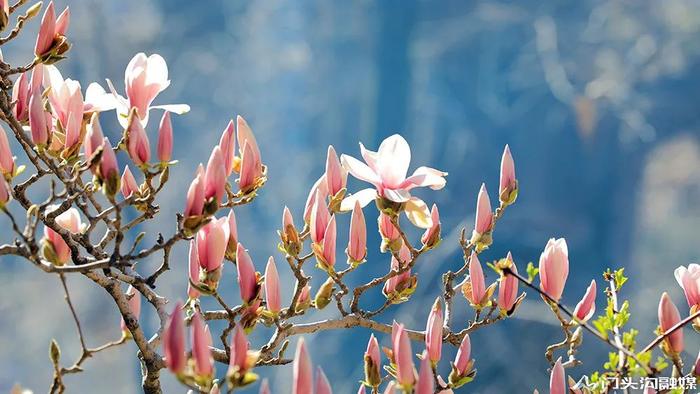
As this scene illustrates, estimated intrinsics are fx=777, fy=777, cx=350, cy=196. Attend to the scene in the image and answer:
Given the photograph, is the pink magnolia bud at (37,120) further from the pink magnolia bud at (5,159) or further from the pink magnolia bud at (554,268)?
the pink magnolia bud at (554,268)

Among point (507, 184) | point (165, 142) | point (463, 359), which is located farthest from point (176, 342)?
point (507, 184)

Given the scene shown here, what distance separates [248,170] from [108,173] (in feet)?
0.61

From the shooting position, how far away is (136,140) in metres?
0.65

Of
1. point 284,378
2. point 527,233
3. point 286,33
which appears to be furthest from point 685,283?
point 286,33

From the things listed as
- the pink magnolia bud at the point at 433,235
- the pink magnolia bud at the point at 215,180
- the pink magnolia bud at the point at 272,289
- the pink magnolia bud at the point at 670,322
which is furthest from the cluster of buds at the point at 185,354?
the pink magnolia bud at the point at 670,322

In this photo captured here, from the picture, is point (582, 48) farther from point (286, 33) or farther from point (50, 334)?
point (50, 334)

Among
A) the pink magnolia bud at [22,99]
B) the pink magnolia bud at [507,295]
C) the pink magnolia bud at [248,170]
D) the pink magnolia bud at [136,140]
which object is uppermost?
the pink magnolia bud at [22,99]

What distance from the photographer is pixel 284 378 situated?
232 centimetres

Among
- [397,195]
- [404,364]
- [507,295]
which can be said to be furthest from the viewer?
[507,295]

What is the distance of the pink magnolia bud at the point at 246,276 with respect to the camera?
0.69 metres

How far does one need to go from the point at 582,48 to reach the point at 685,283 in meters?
1.71

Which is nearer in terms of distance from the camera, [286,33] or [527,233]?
[527,233]

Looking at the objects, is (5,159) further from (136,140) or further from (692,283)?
(692,283)

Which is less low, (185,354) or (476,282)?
(476,282)
